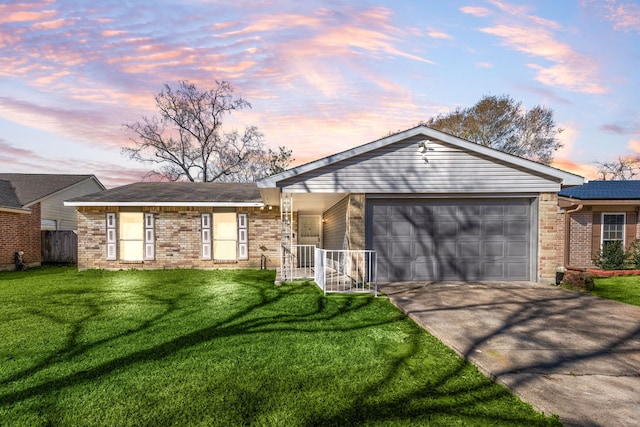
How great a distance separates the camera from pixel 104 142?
23188 millimetres

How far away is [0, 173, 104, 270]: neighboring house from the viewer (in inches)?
621

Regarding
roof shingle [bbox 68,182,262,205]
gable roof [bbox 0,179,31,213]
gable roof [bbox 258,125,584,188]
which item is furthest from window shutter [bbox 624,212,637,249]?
gable roof [bbox 0,179,31,213]

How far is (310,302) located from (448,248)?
16.3 ft

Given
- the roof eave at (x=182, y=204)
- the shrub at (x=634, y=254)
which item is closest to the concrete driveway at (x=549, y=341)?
the shrub at (x=634, y=254)

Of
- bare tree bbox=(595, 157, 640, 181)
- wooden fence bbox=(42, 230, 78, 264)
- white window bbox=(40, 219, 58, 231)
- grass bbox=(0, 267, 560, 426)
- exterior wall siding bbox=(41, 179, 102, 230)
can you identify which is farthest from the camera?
bare tree bbox=(595, 157, 640, 181)

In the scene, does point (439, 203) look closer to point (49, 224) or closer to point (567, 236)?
point (567, 236)

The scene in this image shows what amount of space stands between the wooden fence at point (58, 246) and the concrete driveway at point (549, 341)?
1713 centimetres

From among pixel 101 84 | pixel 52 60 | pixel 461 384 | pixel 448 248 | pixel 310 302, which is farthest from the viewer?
pixel 101 84

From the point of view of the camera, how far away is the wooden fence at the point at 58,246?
18.1 metres

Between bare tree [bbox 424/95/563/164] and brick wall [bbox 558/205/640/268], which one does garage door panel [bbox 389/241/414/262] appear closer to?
brick wall [bbox 558/205/640/268]

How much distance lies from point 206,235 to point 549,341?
12.4m

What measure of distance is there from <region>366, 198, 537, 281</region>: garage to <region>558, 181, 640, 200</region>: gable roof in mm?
5810

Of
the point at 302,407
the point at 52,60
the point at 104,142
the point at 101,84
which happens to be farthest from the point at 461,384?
the point at 104,142

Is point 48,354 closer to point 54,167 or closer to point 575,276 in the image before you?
point 575,276
